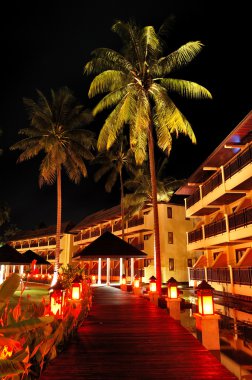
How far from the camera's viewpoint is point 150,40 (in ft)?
59.3

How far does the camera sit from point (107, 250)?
18.0 meters

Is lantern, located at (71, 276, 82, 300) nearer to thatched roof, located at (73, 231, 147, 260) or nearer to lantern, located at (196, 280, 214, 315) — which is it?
thatched roof, located at (73, 231, 147, 260)

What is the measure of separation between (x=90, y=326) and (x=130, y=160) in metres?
30.0

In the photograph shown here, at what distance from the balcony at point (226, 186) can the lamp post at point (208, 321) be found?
1255 cm

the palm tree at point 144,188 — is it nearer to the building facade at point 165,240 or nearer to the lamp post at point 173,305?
the building facade at point 165,240

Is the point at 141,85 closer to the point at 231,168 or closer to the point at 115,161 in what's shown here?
the point at 231,168

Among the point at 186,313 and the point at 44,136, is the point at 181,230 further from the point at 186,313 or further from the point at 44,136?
the point at 186,313

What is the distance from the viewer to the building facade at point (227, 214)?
67.1ft

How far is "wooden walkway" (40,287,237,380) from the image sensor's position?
5.87m

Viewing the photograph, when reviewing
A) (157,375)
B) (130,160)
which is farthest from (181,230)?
(157,375)

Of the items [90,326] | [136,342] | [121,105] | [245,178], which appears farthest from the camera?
[245,178]

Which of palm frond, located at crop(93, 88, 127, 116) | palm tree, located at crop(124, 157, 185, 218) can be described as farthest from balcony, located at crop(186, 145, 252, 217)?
palm frond, located at crop(93, 88, 127, 116)

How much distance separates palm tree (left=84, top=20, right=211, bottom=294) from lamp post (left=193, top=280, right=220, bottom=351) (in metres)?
9.49

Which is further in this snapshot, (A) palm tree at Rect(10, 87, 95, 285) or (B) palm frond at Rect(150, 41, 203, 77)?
(A) palm tree at Rect(10, 87, 95, 285)
